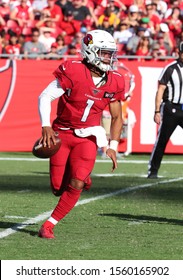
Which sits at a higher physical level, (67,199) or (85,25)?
(67,199)

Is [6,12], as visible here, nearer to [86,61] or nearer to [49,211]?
[49,211]

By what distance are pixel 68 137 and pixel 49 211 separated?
1648mm

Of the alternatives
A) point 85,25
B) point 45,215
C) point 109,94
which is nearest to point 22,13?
point 85,25

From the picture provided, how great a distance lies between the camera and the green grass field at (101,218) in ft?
23.0

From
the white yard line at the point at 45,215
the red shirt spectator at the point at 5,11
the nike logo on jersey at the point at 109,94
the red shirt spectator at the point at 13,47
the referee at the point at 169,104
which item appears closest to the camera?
the nike logo on jersey at the point at 109,94

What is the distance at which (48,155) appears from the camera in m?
7.57

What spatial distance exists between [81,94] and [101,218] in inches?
63.7

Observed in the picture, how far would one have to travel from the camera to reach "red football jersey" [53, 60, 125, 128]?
25.0ft

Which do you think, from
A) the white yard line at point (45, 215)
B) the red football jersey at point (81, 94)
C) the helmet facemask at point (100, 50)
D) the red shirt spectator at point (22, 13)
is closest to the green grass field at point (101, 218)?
the white yard line at point (45, 215)

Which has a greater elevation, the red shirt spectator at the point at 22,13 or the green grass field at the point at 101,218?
the green grass field at the point at 101,218

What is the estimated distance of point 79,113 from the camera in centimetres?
778

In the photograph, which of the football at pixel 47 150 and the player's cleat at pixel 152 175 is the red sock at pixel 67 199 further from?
the player's cleat at pixel 152 175

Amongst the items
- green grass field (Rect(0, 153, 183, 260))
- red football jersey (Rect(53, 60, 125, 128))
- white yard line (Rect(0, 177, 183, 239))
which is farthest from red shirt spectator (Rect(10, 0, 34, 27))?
red football jersey (Rect(53, 60, 125, 128))

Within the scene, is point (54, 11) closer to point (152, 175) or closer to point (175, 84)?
point (175, 84)
